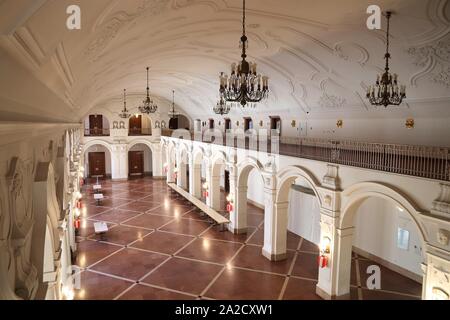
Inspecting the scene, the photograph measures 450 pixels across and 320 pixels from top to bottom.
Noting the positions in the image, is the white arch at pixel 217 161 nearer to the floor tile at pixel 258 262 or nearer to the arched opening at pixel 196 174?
the arched opening at pixel 196 174

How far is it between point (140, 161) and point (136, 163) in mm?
425

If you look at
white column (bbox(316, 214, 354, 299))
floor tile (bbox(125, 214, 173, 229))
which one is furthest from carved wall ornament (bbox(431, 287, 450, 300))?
floor tile (bbox(125, 214, 173, 229))

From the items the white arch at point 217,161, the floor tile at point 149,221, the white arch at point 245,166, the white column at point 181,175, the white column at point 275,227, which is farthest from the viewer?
the white column at point 181,175

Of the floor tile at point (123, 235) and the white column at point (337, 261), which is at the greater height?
the white column at point (337, 261)

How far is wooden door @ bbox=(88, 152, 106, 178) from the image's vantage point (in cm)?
3069

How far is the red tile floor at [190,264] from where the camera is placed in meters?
10.4

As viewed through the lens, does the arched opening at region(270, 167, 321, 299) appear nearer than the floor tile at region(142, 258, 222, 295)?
No

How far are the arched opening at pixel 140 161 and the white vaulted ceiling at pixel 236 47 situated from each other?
18.1 meters

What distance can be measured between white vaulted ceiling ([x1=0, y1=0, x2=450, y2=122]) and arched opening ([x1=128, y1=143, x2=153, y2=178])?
18.1 metres

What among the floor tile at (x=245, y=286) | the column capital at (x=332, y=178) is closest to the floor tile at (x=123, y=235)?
the floor tile at (x=245, y=286)

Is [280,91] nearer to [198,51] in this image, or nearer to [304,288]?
[198,51]

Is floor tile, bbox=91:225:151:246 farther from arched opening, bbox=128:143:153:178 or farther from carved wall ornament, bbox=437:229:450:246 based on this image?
arched opening, bbox=128:143:153:178

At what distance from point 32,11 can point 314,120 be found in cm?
1407
